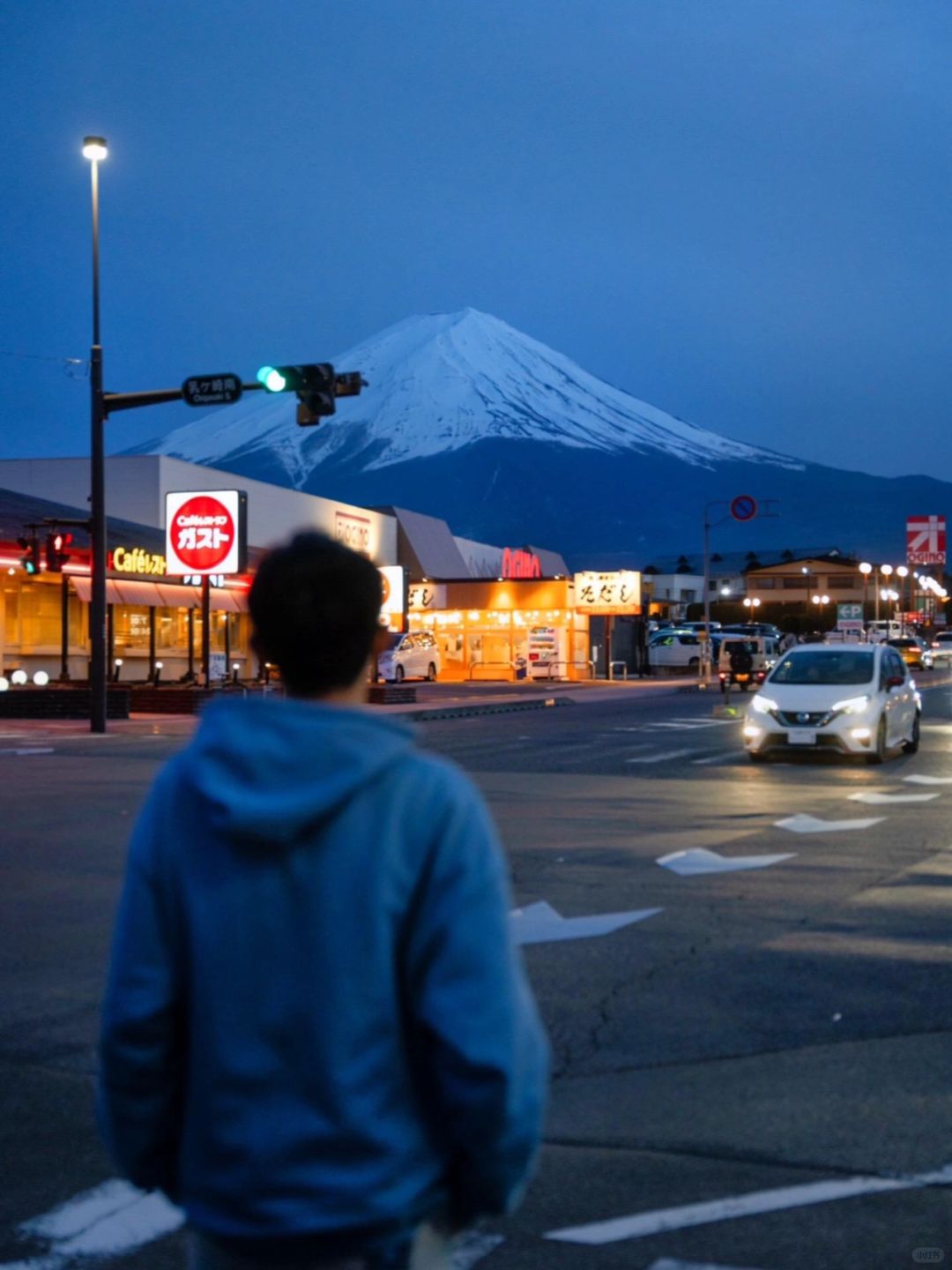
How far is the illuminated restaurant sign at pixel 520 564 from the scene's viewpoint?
215 ft

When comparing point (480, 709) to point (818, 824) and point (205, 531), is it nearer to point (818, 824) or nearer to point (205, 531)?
point (205, 531)

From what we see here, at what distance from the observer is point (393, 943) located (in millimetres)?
2316

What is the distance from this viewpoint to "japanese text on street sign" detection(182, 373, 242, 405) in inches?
884

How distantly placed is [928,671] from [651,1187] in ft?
235

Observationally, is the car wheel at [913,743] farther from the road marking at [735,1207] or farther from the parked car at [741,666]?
the parked car at [741,666]

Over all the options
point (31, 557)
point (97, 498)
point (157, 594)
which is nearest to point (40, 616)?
point (157, 594)

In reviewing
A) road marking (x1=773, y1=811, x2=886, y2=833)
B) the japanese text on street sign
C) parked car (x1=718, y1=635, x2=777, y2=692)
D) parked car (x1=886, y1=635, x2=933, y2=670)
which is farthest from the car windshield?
parked car (x1=886, y1=635, x2=933, y2=670)

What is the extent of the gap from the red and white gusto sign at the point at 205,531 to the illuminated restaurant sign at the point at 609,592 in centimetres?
2552

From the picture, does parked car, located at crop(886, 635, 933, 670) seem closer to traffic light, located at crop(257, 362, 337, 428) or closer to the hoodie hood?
traffic light, located at crop(257, 362, 337, 428)

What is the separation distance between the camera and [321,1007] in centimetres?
228

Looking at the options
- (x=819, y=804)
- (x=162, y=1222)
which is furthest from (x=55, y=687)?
(x=162, y=1222)

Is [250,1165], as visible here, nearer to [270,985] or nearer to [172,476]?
[270,985]

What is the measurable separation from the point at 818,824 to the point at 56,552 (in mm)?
18572

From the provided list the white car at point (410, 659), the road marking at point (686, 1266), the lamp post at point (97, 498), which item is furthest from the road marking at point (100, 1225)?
the white car at point (410, 659)
